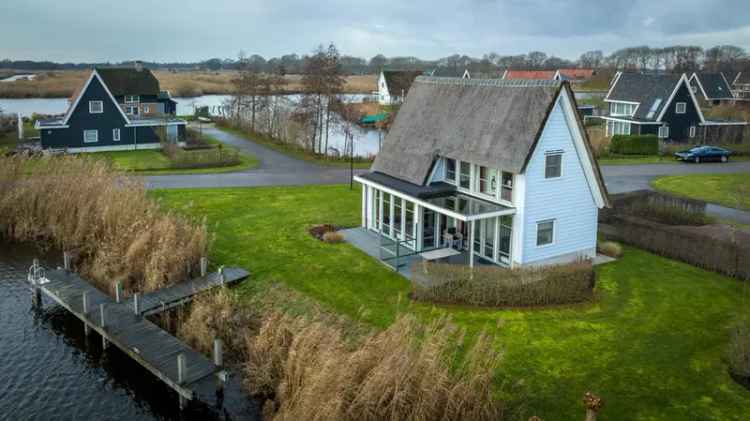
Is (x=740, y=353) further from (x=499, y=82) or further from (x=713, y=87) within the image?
(x=713, y=87)

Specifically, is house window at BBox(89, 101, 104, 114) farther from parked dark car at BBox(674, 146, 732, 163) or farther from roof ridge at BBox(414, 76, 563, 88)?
parked dark car at BBox(674, 146, 732, 163)

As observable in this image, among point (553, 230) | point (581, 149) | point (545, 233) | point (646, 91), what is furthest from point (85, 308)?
point (646, 91)

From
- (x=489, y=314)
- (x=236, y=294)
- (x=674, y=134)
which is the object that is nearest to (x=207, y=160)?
(x=236, y=294)

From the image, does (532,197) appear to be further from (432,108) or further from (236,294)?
(236,294)

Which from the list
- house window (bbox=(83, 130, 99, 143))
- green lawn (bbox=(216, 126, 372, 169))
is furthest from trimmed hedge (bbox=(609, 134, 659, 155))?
house window (bbox=(83, 130, 99, 143))

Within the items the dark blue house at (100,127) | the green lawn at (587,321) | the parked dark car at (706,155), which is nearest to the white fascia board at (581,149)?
the green lawn at (587,321)

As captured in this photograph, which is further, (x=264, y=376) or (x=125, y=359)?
(x=125, y=359)
